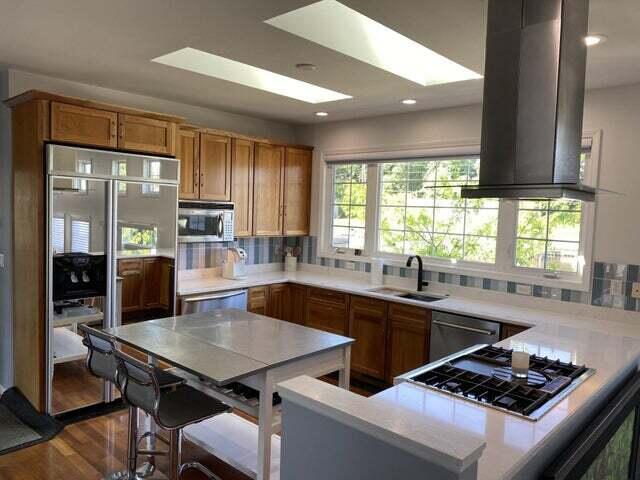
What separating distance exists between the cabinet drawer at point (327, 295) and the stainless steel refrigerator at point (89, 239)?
5.13ft

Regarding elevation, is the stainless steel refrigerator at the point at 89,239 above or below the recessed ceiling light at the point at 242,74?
below

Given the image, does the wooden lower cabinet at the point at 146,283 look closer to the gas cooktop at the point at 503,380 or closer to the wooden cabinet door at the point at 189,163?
the wooden cabinet door at the point at 189,163

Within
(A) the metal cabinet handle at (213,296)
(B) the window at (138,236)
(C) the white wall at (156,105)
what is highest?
(C) the white wall at (156,105)

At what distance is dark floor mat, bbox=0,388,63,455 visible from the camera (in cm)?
315

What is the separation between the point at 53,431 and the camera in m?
3.29

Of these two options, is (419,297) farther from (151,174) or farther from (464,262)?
(151,174)

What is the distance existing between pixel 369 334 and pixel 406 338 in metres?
0.39

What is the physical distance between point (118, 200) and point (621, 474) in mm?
3501

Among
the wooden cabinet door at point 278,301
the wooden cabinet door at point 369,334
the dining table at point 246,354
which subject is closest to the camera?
the dining table at point 246,354

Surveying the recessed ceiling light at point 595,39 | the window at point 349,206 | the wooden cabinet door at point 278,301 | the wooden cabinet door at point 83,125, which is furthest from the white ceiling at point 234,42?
the wooden cabinet door at point 278,301

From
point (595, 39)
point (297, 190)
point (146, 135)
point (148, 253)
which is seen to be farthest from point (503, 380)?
point (297, 190)

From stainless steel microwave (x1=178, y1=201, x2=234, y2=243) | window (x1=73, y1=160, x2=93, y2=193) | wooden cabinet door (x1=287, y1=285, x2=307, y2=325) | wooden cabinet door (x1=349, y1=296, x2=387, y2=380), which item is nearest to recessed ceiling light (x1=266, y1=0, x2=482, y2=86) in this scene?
window (x1=73, y1=160, x2=93, y2=193)

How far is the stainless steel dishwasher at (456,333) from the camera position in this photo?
3521 millimetres

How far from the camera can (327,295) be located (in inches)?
181
